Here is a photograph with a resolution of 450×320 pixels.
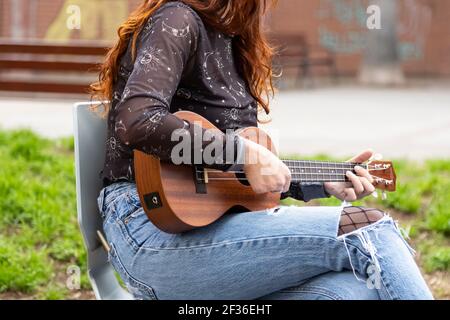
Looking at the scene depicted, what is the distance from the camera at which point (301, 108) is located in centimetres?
1228

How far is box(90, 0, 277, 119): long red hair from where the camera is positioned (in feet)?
8.98

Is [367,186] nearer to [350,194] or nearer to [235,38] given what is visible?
[350,194]

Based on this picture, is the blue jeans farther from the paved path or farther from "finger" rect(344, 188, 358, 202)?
the paved path

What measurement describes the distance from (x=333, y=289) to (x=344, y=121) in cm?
821

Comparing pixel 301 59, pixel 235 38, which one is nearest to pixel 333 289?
pixel 235 38

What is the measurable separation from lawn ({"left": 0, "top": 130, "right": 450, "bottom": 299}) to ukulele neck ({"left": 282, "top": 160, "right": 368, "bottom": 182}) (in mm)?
1045

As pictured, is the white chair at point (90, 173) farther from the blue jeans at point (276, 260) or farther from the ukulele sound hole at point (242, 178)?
the ukulele sound hole at point (242, 178)

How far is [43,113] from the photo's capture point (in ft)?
32.4

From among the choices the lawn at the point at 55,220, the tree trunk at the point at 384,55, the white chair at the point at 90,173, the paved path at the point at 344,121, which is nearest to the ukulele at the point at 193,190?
the white chair at the point at 90,173

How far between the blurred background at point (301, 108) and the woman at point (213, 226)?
761 mm

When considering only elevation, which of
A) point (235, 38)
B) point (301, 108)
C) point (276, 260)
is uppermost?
point (235, 38)

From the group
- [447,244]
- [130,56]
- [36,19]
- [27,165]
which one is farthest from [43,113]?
[36,19]

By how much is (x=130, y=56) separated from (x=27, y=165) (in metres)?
3.26
